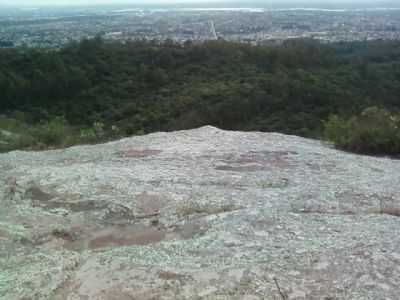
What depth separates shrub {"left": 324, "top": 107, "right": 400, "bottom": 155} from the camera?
37.9 ft

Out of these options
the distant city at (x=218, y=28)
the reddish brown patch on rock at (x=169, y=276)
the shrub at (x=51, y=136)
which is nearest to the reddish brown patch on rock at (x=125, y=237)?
the reddish brown patch on rock at (x=169, y=276)

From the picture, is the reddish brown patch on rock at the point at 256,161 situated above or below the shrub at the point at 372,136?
above

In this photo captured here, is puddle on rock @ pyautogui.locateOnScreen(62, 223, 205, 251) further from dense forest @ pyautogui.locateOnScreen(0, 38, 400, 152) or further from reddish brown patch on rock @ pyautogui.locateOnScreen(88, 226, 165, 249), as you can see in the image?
dense forest @ pyautogui.locateOnScreen(0, 38, 400, 152)

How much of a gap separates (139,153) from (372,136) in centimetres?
555

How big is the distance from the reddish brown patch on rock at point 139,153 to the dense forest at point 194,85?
32.7 ft

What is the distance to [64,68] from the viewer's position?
3164 centimetres

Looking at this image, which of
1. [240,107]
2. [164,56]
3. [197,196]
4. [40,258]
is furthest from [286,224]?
[164,56]

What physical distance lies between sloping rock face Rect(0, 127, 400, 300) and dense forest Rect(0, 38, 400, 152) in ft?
37.9

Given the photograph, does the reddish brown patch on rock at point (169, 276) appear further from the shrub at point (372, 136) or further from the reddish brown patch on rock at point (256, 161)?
the shrub at point (372, 136)

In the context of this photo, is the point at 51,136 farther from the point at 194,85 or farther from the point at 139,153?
the point at 194,85

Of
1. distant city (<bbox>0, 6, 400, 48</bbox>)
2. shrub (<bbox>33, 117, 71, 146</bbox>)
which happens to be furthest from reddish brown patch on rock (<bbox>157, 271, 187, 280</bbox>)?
distant city (<bbox>0, 6, 400, 48</bbox>)

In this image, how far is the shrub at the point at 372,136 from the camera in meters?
11.6

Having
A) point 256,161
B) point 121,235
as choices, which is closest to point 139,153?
point 256,161

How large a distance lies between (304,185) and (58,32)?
5043cm
